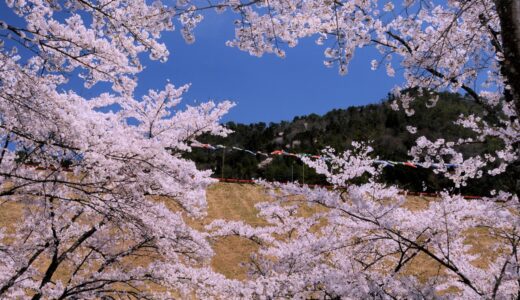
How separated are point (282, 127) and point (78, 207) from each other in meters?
50.4

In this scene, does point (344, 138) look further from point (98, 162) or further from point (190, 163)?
point (98, 162)

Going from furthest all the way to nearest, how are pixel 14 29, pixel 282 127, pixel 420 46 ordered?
pixel 282 127
pixel 420 46
pixel 14 29

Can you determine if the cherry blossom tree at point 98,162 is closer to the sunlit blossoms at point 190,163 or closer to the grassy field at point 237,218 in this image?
the sunlit blossoms at point 190,163

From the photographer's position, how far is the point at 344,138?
41406 millimetres

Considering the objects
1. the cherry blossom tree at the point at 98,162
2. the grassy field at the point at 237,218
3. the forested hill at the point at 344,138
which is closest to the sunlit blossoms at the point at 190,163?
the cherry blossom tree at the point at 98,162

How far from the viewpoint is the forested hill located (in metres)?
Answer: 31.1

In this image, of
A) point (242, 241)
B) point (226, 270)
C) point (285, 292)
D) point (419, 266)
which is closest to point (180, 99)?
point (285, 292)

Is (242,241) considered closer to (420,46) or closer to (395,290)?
(395,290)

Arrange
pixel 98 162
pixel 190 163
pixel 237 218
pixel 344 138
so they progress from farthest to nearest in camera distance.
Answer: pixel 344 138
pixel 237 218
pixel 190 163
pixel 98 162

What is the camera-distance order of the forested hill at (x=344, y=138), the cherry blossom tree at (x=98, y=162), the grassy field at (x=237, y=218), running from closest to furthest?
the cherry blossom tree at (x=98, y=162)
the grassy field at (x=237, y=218)
the forested hill at (x=344, y=138)

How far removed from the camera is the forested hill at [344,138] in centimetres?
3106

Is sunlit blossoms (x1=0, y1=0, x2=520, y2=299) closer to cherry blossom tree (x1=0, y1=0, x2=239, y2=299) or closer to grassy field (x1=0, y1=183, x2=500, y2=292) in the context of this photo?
cherry blossom tree (x1=0, y1=0, x2=239, y2=299)

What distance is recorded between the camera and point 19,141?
5949 mm

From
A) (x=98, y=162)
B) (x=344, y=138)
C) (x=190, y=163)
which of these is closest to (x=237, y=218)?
(x=190, y=163)
